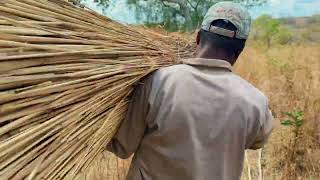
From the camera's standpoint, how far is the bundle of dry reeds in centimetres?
148

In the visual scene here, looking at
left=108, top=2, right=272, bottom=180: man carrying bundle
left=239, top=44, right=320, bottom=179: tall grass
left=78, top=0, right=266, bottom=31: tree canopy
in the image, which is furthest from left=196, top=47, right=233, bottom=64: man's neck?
left=78, top=0, right=266, bottom=31: tree canopy

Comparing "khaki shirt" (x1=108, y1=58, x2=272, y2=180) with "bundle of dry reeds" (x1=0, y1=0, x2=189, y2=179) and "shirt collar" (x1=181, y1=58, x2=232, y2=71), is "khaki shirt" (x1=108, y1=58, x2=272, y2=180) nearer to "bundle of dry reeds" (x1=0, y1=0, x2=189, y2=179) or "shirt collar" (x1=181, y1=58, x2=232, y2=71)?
"shirt collar" (x1=181, y1=58, x2=232, y2=71)

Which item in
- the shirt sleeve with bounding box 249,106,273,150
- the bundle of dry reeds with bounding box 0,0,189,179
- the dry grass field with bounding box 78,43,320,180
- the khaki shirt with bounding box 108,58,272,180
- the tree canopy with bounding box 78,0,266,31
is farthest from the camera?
the tree canopy with bounding box 78,0,266,31

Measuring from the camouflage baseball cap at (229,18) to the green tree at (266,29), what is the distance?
15968 millimetres

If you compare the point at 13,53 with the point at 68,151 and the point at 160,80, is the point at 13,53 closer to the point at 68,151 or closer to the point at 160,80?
the point at 68,151

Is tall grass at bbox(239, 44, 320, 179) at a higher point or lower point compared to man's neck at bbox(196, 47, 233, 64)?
lower

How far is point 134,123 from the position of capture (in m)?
2.06

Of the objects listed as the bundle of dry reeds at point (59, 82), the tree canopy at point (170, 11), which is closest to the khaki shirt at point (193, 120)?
the bundle of dry reeds at point (59, 82)

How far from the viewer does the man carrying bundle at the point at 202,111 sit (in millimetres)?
1963

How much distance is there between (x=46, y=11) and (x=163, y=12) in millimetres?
11136

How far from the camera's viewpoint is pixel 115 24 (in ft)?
7.02

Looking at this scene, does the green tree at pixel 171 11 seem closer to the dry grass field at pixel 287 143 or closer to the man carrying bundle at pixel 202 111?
the dry grass field at pixel 287 143

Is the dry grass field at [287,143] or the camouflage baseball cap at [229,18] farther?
the dry grass field at [287,143]

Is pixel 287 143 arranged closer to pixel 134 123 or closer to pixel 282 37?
pixel 134 123
